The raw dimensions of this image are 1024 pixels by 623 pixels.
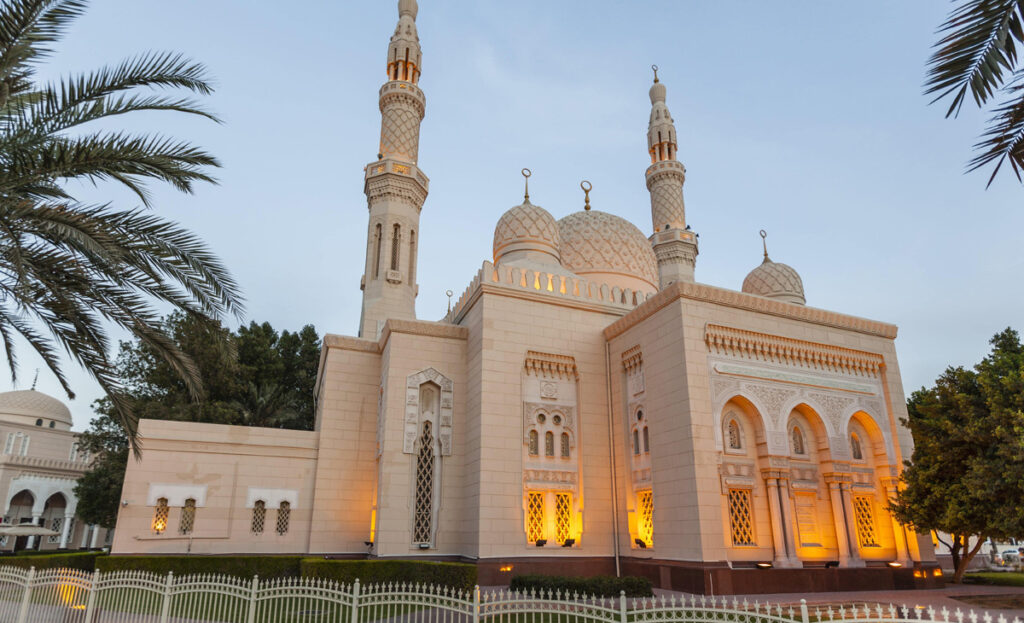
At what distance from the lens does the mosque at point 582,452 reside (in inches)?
478

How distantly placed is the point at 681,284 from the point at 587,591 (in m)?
6.09

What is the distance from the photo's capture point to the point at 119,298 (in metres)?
7.57

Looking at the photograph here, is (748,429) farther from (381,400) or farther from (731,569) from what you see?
(381,400)

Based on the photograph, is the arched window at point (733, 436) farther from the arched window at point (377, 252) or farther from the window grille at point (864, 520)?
the arched window at point (377, 252)

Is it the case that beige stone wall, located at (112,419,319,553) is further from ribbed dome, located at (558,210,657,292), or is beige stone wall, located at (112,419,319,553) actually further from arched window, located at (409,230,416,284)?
ribbed dome, located at (558,210,657,292)

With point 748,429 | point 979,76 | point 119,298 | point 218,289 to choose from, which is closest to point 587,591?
point 748,429

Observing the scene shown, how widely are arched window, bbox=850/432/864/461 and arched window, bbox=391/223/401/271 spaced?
13.1m

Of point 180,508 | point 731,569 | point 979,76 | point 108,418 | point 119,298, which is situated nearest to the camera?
point 979,76

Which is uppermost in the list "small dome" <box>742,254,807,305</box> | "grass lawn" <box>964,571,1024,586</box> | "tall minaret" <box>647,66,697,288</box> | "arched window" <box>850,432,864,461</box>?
"tall minaret" <box>647,66,697,288</box>

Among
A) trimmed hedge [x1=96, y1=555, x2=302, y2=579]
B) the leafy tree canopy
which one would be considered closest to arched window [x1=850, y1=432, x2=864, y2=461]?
trimmed hedge [x1=96, y1=555, x2=302, y2=579]

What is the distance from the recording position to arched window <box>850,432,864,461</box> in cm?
1366

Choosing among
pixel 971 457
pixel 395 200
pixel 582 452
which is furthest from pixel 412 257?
pixel 971 457

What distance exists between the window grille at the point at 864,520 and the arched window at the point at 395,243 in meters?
13.6

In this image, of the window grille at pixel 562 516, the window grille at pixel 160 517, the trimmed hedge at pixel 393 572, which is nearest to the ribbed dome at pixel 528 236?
the window grille at pixel 562 516
